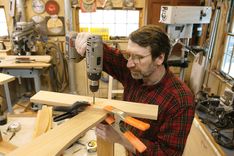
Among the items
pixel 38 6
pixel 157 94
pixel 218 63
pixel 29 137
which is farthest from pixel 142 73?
pixel 38 6

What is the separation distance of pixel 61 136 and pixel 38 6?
333cm

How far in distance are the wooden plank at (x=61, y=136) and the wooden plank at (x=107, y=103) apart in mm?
68

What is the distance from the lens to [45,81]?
12.2ft

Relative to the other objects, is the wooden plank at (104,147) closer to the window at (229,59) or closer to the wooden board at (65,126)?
the wooden board at (65,126)

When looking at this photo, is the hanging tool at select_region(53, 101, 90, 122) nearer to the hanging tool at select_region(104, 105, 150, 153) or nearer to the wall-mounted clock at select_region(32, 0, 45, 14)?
the hanging tool at select_region(104, 105, 150, 153)

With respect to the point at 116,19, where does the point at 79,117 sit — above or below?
below

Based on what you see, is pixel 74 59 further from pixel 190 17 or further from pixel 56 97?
pixel 190 17

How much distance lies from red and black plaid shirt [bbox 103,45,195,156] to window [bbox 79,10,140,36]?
2.63 meters

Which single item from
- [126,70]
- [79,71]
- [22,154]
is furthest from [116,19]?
[22,154]

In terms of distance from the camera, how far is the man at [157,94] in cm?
91

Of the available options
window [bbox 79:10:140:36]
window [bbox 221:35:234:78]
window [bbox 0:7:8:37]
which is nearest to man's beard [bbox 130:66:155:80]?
window [bbox 221:35:234:78]

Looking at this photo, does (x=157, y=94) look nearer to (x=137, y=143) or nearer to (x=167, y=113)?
(x=167, y=113)

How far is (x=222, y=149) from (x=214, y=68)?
183 cm

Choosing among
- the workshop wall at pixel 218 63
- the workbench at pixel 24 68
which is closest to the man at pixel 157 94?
the workshop wall at pixel 218 63
